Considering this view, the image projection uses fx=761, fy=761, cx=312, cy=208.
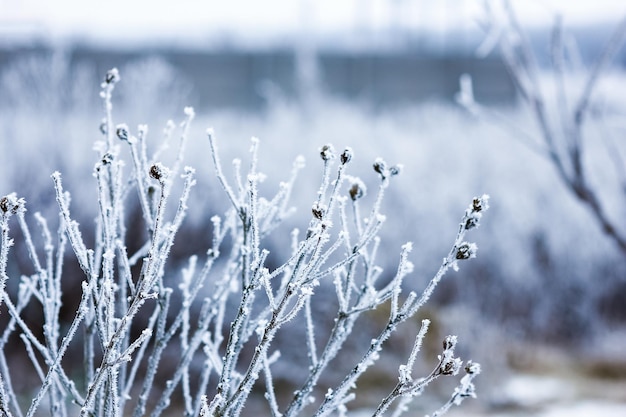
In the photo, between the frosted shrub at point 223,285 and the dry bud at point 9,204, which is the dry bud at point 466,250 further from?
the dry bud at point 9,204

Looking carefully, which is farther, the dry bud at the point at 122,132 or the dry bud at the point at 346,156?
the dry bud at the point at 122,132

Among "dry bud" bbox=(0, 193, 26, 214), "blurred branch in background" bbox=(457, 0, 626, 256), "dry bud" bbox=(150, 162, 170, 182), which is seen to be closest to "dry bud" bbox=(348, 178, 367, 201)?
"dry bud" bbox=(150, 162, 170, 182)

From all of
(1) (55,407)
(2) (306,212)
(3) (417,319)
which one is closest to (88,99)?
(2) (306,212)

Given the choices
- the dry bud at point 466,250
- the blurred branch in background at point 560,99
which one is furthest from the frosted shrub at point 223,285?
the blurred branch in background at point 560,99

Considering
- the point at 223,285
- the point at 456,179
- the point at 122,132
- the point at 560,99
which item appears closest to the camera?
the point at 122,132

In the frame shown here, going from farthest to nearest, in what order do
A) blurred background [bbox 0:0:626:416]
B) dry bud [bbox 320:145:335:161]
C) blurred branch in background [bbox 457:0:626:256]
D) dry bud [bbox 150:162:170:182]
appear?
blurred background [bbox 0:0:626:416], blurred branch in background [bbox 457:0:626:256], dry bud [bbox 320:145:335:161], dry bud [bbox 150:162:170:182]

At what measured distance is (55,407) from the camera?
1772mm

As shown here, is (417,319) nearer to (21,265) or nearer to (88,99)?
(21,265)

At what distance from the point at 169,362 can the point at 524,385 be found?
2.59 meters

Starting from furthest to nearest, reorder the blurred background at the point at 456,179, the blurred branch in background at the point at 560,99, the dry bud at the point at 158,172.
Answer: the blurred background at the point at 456,179, the blurred branch in background at the point at 560,99, the dry bud at the point at 158,172

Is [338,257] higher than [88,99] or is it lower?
lower

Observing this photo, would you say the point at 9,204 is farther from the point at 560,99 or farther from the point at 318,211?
the point at 560,99

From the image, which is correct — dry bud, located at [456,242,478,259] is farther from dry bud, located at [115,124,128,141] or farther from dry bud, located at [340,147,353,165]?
dry bud, located at [115,124,128,141]

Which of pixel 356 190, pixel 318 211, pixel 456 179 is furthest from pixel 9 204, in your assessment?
pixel 456 179
